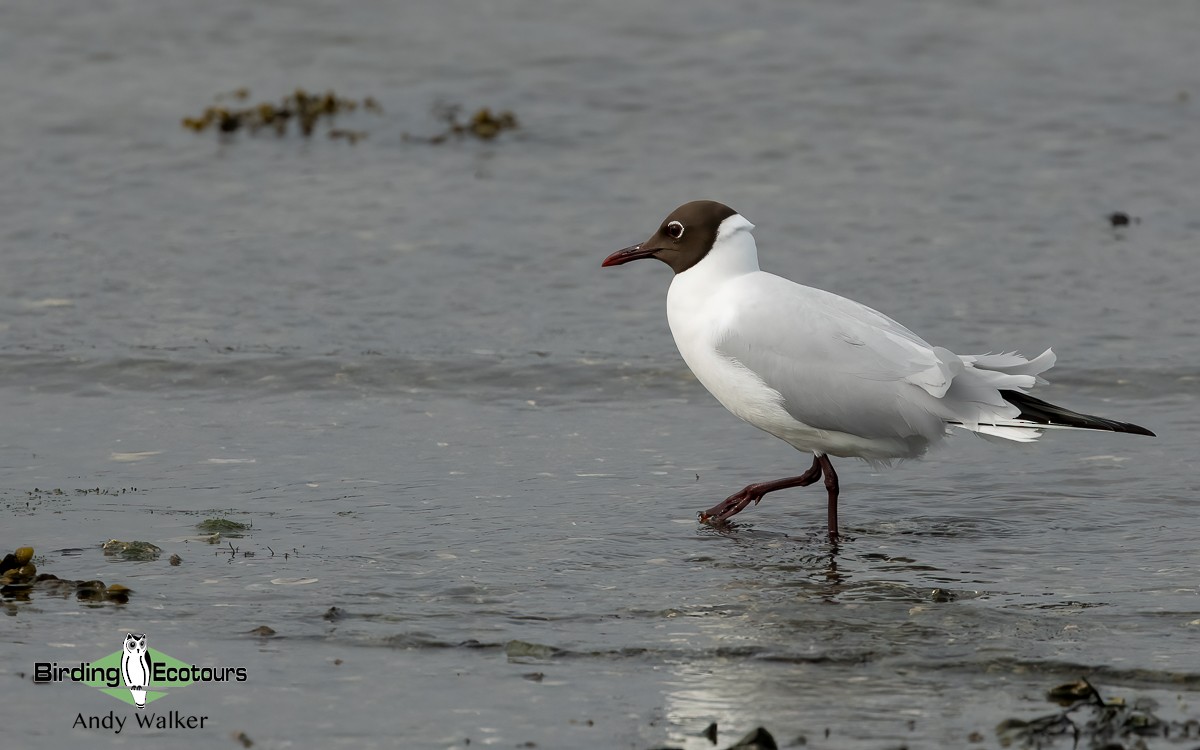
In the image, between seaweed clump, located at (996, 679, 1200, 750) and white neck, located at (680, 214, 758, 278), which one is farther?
white neck, located at (680, 214, 758, 278)

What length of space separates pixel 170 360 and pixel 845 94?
8222 mm

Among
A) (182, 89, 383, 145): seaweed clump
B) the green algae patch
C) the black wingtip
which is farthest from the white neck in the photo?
(182, 89, 383, 145): seaweed clump

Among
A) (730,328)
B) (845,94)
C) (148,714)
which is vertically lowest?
(148,714)

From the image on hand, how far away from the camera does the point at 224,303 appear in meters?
11.1

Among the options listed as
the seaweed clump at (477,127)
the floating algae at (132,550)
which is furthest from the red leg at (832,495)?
the seaweed clump at (477,127)

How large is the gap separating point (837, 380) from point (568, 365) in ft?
10.1

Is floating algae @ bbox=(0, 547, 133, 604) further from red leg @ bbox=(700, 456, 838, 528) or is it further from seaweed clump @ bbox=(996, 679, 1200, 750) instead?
seaweed clump @ bbox=(996, 679, 1200, 750)

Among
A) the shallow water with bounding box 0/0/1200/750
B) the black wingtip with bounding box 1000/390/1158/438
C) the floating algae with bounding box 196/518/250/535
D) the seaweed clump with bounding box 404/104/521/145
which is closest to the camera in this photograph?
the shallow water with bounding box 0/0/1200/750

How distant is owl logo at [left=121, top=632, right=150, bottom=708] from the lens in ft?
17.4

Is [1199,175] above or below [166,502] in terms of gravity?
above

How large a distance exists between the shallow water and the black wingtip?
52cm

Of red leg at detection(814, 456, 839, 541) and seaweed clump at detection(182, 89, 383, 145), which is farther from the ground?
seaweed clump at detection(182, 89, 383, 145)

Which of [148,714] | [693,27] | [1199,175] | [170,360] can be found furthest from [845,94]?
[148,714]

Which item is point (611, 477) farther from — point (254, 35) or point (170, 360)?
point (254, 35)
